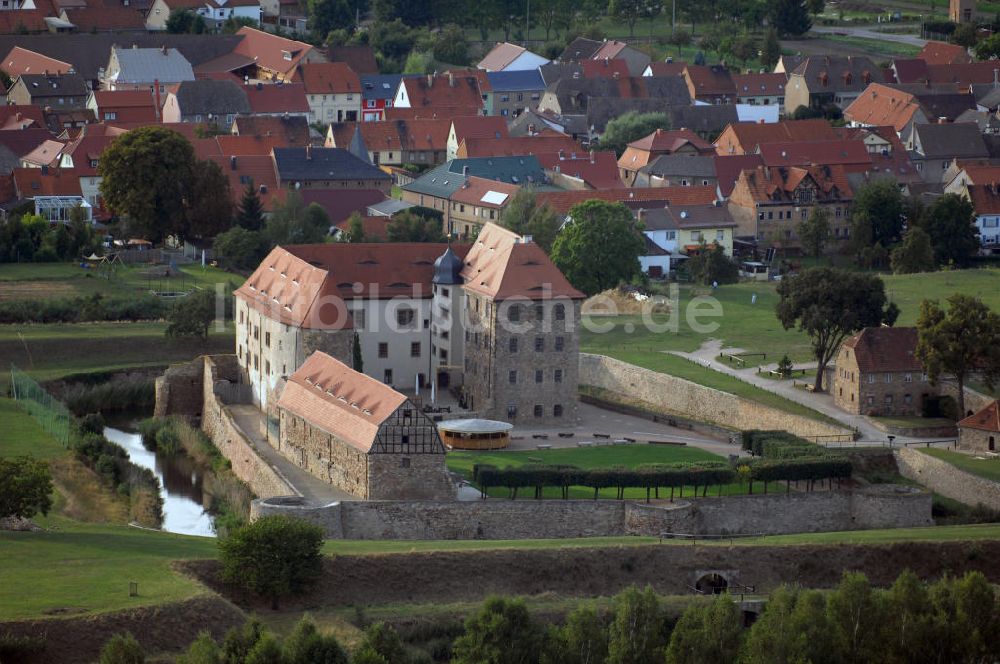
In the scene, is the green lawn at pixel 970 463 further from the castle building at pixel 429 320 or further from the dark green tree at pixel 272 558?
the dark green tree at pixel 272 558

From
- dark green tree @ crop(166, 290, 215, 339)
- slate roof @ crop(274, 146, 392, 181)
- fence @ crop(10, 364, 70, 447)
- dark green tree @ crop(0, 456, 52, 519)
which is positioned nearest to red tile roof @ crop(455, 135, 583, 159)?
slate roof @ crop(274, 146, 392, 181)

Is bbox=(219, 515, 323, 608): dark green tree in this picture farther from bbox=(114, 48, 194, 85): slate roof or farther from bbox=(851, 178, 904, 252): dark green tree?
bbox=(114, 48, 194, 85): slate roof

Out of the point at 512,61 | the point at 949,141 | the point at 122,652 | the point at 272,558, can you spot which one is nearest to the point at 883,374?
the point at 272,558

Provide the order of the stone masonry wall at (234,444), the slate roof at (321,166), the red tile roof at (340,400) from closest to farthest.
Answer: the red tile roof at (340,400) → the stone masonry wall at (234,444) → the slate roof at (321,166)

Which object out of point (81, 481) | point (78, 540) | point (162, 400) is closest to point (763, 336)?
point (162, 400)

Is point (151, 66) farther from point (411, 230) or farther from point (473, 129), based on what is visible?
point (411, 230)

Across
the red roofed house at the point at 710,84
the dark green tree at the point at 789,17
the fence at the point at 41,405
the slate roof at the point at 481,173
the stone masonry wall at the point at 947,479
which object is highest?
the dark green tree at the point at 789,17

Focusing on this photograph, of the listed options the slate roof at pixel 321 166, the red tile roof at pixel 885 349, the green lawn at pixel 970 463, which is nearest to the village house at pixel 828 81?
the slate roof at pixel 321 166
